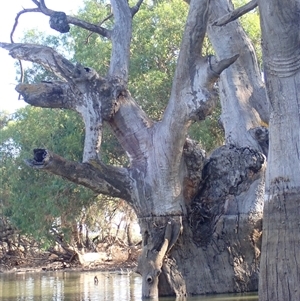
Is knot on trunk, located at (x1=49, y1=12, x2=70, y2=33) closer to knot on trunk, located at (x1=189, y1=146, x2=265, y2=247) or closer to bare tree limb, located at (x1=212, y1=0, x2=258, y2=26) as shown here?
knot on trunk, located at (x1=189, y1=146, x2=265, y2=247)

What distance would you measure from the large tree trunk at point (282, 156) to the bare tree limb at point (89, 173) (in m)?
4.14

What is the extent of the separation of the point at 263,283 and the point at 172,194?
444 cm

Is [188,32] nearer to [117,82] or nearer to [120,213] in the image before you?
[117,82]

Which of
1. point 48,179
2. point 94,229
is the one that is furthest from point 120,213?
point 48,179

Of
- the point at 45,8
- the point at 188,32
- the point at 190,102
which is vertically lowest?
the point at 190,102

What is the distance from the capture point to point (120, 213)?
29.8 metres

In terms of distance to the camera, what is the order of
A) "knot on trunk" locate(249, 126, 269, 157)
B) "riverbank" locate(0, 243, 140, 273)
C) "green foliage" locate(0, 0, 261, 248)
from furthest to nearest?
"riverbank" locate(0, 243, 140, 273) → "green foliage" locate(0, 0, 261, 248) → "knot on trunk" locate(249, 126, 269, 157)

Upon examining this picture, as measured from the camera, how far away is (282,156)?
26.3 feet

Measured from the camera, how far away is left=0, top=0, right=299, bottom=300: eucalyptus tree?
11352 mm

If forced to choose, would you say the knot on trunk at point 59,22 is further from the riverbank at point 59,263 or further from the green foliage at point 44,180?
the riverbank at point 59,263

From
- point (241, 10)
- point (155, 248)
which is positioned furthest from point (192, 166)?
point (241, 10)

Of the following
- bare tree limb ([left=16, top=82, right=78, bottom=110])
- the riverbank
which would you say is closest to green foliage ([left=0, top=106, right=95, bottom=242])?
the riverbank

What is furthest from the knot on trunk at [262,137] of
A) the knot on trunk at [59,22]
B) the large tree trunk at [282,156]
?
the large tree trunk at [282,156]

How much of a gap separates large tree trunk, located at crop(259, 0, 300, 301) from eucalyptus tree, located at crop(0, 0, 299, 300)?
2.66 meters
